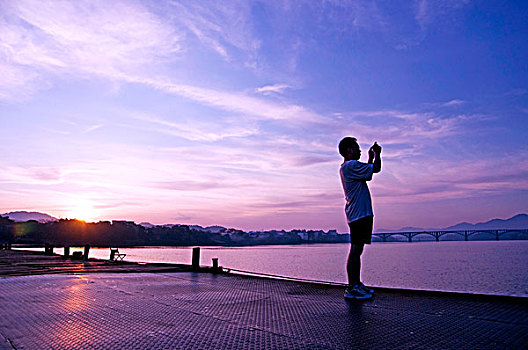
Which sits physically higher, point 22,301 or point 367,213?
point 367,213

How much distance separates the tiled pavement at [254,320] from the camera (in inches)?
129

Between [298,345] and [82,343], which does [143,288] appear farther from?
[298,345]

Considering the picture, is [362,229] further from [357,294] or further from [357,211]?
[357,294]

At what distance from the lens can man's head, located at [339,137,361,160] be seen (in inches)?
237

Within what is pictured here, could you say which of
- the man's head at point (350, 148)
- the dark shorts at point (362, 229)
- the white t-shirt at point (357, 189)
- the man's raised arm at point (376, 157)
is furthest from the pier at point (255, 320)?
the man's head at point (350, 148)

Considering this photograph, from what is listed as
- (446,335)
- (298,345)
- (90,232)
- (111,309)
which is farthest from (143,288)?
(90,232)

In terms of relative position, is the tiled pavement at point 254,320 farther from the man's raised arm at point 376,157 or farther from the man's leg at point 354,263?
the man's raised arm at point 376,157

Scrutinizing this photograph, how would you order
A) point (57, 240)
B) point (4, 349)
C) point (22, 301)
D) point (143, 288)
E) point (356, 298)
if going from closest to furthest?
point (4, 349)
point (22, 301)
point (356, 298)
point (143, 288)
point (57, 240)

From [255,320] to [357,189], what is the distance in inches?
96.9

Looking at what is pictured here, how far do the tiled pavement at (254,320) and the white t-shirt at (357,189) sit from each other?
1.20 meters

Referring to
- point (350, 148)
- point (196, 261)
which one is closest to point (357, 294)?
point (350, 148)

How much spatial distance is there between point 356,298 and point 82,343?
→ 144 inches

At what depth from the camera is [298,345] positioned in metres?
3.18

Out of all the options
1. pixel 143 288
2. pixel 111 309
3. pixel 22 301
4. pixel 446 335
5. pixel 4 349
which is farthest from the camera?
pixel 143 288
